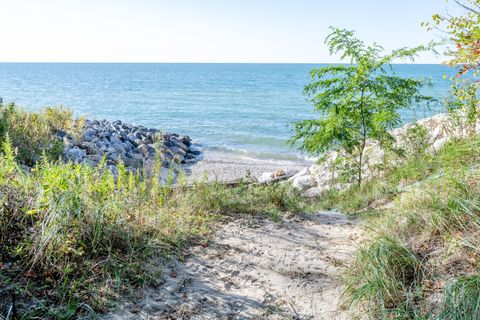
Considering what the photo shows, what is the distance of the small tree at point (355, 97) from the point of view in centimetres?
742

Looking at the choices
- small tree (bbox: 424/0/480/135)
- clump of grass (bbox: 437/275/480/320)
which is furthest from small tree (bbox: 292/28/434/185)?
clump of grass (bbox: 437/275/480/320)

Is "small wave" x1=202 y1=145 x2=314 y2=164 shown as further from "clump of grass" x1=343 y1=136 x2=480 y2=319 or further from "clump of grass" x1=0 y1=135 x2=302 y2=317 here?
"clump of grass" x1=343 y1=136 x2=480 y2=319

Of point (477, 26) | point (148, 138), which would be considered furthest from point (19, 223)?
point (148, 138)

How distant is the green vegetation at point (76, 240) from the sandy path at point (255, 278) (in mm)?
258

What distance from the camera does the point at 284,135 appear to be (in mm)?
23125

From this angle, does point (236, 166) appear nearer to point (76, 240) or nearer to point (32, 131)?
point (32, 131)

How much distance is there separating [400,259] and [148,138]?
16.1 m

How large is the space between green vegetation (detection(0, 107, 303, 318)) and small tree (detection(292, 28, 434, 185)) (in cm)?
355

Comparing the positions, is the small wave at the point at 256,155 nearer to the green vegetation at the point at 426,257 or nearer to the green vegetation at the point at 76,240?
the green vegetation at the point at 76,240

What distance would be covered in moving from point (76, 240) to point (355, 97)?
5722 millimetres

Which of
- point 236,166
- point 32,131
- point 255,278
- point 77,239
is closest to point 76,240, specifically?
point 77,239

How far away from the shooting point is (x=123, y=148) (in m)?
15.4

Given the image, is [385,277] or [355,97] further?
[355,97]

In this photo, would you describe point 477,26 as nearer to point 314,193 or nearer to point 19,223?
point 314,193
